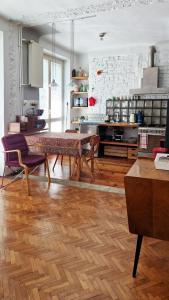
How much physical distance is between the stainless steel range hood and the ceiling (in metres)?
0.54

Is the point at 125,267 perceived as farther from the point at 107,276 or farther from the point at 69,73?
the point at 69,73

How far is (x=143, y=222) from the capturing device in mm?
2082

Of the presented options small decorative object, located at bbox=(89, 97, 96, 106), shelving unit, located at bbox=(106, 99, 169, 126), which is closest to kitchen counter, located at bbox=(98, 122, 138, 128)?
shelving unit, located at bbox=(106, 99, 169, 126)

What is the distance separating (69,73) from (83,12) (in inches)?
138

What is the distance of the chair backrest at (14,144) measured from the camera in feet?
14.0

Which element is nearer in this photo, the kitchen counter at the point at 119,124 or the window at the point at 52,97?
the kitchen counter at the point at 119,124

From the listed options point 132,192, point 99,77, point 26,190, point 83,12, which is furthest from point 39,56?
point 132,192

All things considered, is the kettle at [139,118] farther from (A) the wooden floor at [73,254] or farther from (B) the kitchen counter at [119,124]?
(A) the wooden floor at [73,254]

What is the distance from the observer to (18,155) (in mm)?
4078

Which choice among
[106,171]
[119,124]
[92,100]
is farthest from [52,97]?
[106,171]

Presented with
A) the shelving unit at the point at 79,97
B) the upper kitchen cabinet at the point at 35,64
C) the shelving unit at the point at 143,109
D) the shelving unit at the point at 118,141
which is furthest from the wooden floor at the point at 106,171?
the shelving unit at the point at 79,97

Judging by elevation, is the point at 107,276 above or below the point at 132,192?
below

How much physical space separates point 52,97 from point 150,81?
271 centimetres

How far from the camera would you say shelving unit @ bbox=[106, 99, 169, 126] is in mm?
6793
